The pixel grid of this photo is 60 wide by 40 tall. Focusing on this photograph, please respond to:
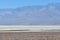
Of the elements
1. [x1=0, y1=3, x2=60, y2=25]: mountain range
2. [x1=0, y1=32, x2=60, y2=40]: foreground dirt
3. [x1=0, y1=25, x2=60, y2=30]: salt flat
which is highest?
[x1=0, y1=3, x2=60, y2=25]: mountain range

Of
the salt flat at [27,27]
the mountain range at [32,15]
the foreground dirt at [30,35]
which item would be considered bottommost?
the foreground dirt at [30,35]

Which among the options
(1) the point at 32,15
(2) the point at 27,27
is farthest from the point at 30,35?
(1) the point at 32,15

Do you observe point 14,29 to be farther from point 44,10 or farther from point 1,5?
point 44,10

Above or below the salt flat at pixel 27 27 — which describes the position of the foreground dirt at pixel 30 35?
below

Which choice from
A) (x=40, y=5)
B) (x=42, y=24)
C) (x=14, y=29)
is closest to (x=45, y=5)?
(x=40, y=5)

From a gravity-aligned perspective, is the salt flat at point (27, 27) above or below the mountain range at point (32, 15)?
below
